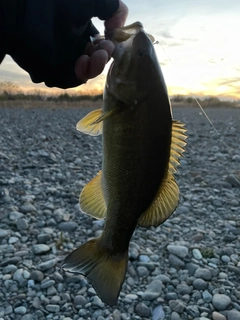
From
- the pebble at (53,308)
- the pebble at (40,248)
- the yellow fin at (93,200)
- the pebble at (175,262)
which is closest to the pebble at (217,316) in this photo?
the pebble at (175,262)

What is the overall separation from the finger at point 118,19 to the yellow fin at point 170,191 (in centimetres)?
72

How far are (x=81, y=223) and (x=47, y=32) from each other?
341cm

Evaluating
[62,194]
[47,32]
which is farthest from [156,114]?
[62,194]

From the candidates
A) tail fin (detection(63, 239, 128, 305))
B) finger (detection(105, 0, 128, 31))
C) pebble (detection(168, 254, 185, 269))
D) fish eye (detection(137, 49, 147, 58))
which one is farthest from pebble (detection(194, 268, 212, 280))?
fish eye (detection(137, 49, 147, 58))

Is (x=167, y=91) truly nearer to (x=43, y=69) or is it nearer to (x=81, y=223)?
(x=43, y=69)

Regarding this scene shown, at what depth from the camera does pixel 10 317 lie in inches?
141

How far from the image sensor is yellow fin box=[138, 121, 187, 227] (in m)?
2.00

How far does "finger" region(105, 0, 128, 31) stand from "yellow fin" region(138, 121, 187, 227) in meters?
0.72

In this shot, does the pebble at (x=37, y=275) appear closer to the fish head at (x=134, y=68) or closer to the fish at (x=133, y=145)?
the fish at (x=133, y=145)

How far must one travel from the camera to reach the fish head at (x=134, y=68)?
189 cm

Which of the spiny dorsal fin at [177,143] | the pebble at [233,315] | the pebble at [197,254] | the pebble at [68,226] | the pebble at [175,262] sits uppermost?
A: the spiny dorsal fin at [177,143]

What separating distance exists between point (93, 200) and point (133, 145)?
45cm

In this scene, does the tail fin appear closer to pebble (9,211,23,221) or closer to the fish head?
the fish head

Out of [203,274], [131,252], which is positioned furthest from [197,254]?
[131,252]
